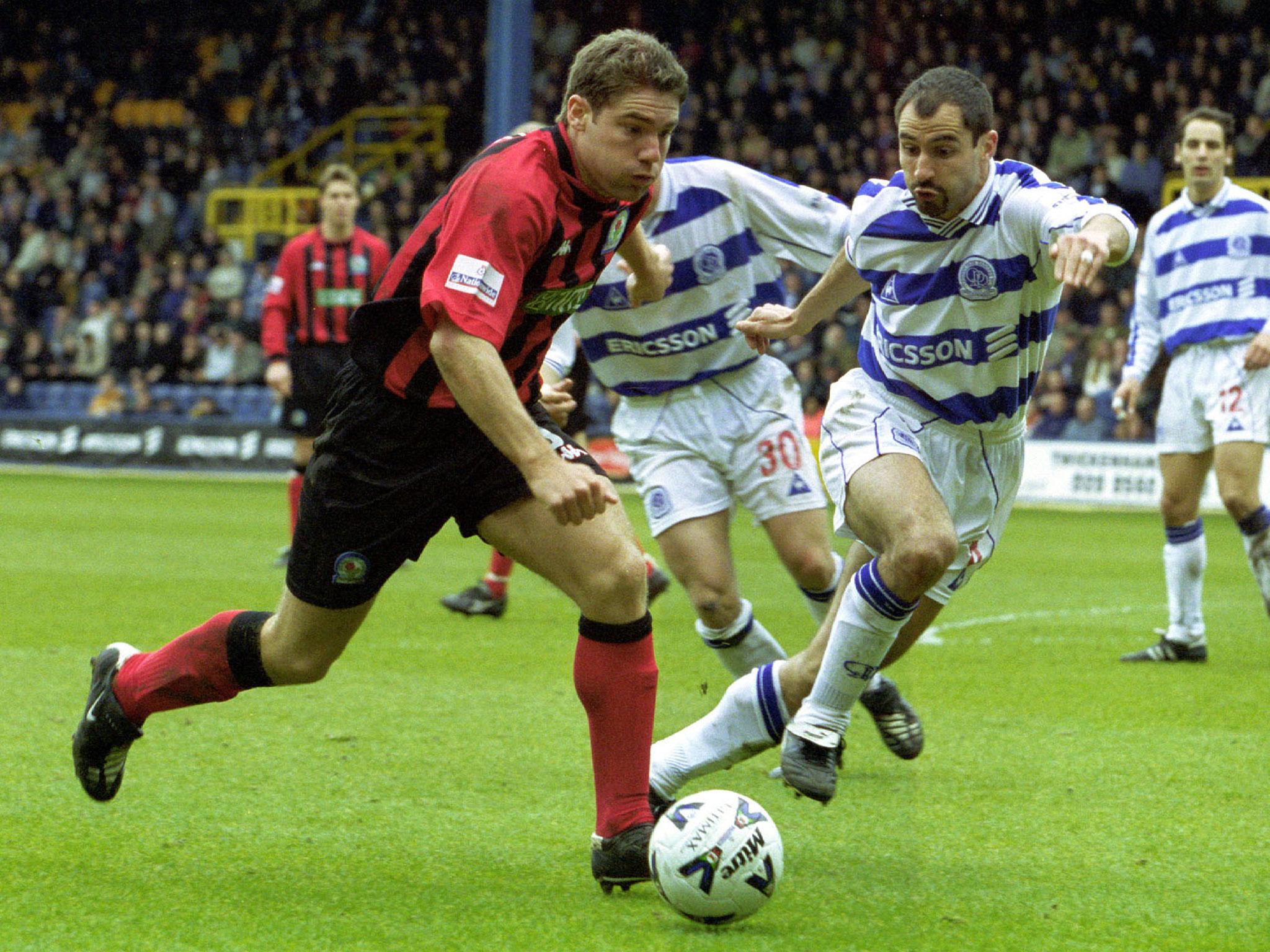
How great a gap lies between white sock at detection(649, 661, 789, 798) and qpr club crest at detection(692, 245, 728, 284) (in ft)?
5.36

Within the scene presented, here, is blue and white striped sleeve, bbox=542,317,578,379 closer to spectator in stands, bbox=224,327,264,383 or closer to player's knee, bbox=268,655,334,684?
player's knee, bbox=268,655,334,684

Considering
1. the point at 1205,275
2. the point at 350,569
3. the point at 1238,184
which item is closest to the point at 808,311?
the point at 350,569

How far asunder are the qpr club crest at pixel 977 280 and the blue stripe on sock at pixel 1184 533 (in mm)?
3312

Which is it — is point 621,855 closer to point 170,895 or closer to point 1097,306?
point 170,895

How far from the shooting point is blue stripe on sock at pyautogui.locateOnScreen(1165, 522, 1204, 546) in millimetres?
7038

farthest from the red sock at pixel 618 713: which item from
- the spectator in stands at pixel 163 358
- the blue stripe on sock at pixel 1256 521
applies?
the spectator in stands at pixel 163 358

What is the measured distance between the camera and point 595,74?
3406 mm

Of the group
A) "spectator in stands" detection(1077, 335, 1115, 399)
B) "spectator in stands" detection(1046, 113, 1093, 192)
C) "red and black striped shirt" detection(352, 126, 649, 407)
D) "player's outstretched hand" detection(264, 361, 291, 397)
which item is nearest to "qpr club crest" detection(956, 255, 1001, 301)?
"red and black striped shirt" detection(352, 126, 649, 407)

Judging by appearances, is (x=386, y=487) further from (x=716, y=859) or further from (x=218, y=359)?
(x=218, y=359)

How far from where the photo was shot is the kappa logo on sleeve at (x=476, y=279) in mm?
3297

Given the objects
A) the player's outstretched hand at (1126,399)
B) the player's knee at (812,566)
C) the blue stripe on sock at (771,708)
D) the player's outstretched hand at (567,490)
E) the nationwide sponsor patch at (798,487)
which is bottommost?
the blue stripe on sock at (771,708)

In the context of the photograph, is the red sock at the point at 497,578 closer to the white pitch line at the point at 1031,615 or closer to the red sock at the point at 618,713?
the white pitch line at the point at 1031,615

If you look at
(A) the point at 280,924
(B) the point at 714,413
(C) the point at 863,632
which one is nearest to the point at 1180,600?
(B) the point at 714,413

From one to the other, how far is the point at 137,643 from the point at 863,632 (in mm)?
4017
